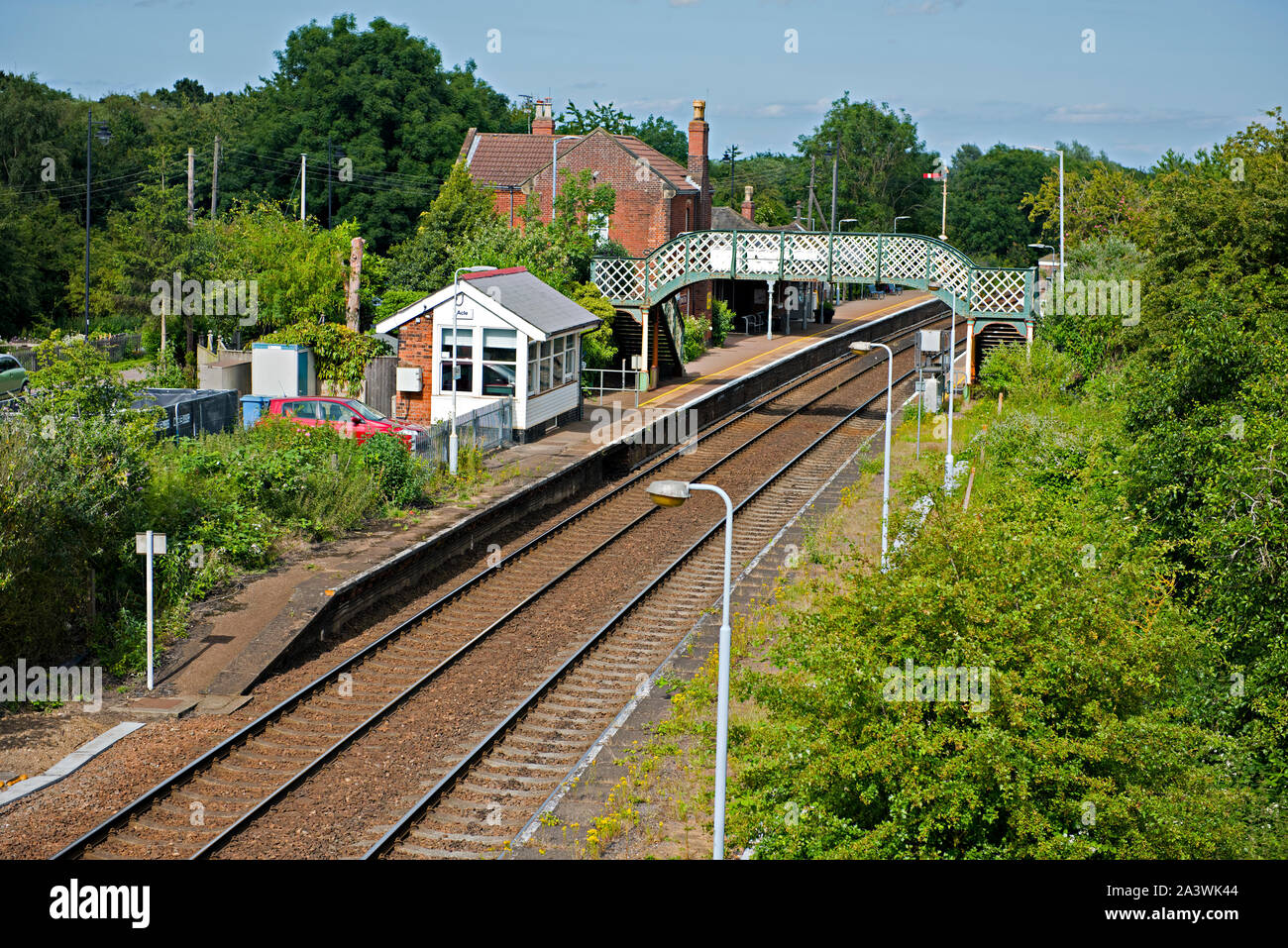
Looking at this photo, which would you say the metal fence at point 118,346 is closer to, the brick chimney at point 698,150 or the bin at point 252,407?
the bin at point 252,407

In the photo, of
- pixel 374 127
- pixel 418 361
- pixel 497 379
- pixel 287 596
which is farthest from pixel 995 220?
pixel 287 596

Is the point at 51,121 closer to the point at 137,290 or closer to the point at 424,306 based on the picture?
the point at 137,290

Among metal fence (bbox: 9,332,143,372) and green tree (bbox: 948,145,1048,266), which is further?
green tree (bbox: 948,145,1048,266)

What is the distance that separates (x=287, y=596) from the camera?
58.6 ft

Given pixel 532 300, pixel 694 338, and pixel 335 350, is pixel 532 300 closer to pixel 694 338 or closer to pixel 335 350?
pixel 335 350

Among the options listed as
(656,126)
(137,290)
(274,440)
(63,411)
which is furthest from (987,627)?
(656,126)

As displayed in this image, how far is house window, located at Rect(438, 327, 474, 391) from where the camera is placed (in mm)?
29531

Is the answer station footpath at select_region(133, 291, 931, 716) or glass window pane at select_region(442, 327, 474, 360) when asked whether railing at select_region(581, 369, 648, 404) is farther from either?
glass window pane at select_region(442, 327, 474, 360)

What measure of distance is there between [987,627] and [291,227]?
1152 inches

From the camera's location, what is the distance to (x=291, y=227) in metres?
35.3

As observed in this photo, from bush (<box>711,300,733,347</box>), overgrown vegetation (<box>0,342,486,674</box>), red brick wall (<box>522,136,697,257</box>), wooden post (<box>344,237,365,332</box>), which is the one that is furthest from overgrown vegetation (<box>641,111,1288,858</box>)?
bush (<box>711,300,733,347</box>)

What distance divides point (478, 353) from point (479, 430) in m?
2.50

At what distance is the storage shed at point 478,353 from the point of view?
28.9m

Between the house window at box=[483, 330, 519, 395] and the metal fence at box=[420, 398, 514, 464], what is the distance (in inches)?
15.0
